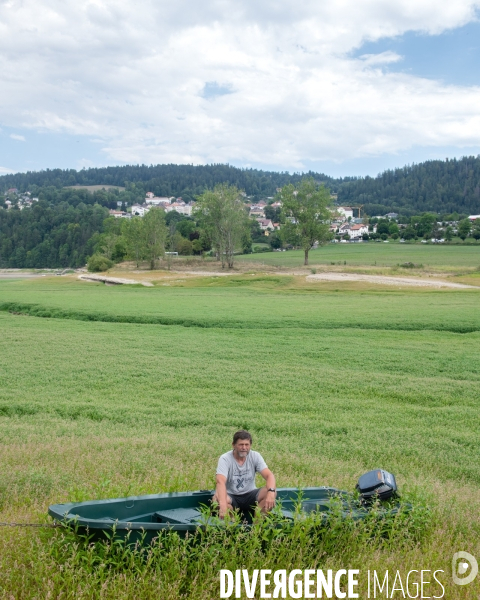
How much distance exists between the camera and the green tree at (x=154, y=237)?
94000 millimetres

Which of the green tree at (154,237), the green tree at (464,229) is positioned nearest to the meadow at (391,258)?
the green tree at (464,229)

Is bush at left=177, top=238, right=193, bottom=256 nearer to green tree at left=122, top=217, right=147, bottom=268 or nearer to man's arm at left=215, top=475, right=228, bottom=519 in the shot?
green tree at left=122, top=217, right=147, bottom=268

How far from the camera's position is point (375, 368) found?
19.7 metres

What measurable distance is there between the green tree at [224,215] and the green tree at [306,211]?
8.14 meters

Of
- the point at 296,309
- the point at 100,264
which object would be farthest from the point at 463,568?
the point at 100,264

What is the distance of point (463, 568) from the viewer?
6.18 meters

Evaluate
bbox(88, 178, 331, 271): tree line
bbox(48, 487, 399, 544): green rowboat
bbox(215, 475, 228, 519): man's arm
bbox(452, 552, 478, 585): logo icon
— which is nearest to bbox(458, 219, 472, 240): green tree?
bbox(88, 178, 331, 271): tree line

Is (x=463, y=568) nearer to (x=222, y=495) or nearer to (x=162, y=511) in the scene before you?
(x=222, y=495)

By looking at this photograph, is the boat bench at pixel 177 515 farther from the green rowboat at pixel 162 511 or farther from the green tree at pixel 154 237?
the green tree at pixel 154 237

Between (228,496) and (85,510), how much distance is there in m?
1.86

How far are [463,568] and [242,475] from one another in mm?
2858

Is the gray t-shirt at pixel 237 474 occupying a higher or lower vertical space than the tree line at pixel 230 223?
lower

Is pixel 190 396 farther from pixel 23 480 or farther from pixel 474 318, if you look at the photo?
pixel 474 318

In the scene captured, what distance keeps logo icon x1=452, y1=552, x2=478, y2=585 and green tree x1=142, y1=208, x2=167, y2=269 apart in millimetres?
89454
